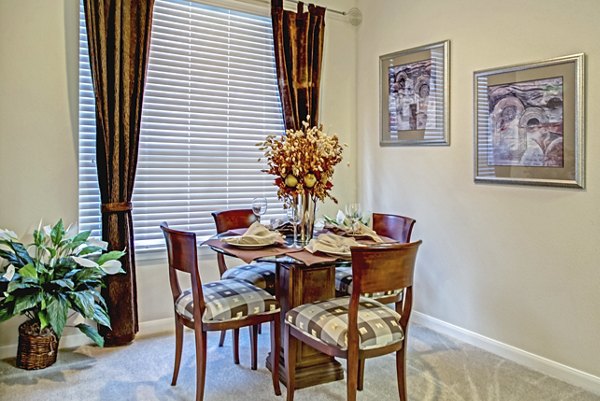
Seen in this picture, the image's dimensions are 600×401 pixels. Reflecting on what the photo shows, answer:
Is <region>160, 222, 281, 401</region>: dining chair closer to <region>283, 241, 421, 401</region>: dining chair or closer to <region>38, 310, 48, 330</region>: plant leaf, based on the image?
<region>283, 241, 421, 401</region>: dining chair

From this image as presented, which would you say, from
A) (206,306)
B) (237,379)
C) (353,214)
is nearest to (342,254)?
(353,214)

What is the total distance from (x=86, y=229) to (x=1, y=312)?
0.80m

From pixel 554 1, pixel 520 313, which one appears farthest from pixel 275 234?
pixel 554 1

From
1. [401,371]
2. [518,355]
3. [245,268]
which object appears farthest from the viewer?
[245,268]

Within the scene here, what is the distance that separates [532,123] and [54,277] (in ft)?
10.2

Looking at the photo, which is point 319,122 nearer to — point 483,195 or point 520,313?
Result: point 483,195

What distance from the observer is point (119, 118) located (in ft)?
11.0

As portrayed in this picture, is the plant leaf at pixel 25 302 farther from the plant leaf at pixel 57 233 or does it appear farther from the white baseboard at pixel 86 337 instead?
the white baseboard at pixel 86 337

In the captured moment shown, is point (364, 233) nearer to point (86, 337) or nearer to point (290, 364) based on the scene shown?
point (290, 364)

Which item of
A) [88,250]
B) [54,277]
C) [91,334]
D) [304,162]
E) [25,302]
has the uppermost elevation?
[304,162]

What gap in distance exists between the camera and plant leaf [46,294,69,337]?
2.84m

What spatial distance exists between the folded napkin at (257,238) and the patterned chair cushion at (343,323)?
410 mm

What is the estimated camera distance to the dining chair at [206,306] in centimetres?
253

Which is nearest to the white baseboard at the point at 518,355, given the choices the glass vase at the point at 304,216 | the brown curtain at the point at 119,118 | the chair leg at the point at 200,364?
the glass vase at the point at 304,216
